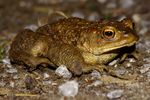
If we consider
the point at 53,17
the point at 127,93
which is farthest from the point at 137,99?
the point at 53,17

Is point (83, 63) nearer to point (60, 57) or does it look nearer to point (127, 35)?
point (60, 57)

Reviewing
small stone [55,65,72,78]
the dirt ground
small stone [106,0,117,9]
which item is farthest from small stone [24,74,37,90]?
small stone [106,0,117,9]

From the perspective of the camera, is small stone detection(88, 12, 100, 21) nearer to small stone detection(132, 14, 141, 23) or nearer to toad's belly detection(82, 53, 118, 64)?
small stone detection(132, 14, 141, 23)

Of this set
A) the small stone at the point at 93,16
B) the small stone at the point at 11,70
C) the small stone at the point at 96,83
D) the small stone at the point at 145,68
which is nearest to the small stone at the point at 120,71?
the small stone at the point at 145,68

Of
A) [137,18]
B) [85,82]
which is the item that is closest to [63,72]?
[85,82]

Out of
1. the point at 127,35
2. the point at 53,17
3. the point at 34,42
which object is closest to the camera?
the point at 127,35

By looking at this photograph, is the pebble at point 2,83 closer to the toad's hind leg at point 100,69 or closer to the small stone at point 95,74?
the toad's hind leg at point 100,69
